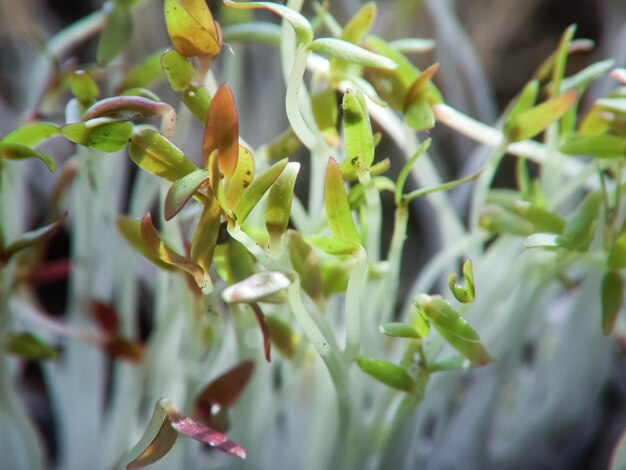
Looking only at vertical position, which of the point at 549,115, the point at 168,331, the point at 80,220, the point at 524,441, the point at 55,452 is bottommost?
the point at 55,452

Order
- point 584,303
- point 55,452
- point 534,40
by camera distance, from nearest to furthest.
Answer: point 584,303 < point 55,452 < point 534,40

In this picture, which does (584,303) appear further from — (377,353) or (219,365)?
(219,365)

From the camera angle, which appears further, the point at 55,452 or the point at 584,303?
the point at 55,452

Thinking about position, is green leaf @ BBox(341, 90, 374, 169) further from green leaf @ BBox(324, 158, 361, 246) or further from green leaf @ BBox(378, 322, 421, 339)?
green leaf @ BBox(378, 322, 421, 339)

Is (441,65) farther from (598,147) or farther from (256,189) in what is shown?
(256,189)

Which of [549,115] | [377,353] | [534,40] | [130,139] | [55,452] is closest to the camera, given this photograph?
[130,139]

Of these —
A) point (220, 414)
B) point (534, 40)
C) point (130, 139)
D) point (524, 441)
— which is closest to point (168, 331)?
point (220, 414)
